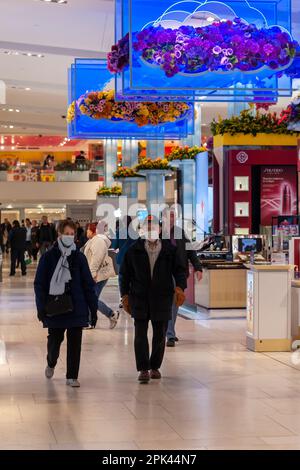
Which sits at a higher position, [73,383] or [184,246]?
[184,246]

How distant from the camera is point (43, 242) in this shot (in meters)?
29.8

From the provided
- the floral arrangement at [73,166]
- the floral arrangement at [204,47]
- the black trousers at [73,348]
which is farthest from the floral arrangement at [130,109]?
the floral arrangement at [73,166]

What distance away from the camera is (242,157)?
17516 millimetres

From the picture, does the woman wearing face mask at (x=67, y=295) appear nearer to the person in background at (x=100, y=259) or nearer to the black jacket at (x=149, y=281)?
the black jacket at (x=149, y=281)

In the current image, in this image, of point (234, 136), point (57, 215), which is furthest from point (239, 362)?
point (57, 215)

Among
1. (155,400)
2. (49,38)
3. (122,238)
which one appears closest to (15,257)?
(49,38)

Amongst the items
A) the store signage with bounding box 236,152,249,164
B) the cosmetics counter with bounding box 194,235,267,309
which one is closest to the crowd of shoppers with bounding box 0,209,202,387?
the cosmetics counter with bounding box 194,235,267,309

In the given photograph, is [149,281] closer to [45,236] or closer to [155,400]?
[155,400]

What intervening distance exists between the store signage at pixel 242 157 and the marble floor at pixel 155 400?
6.00m

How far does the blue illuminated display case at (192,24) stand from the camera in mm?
9391

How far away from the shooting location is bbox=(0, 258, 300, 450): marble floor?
6.24m

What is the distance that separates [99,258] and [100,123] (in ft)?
13.1
